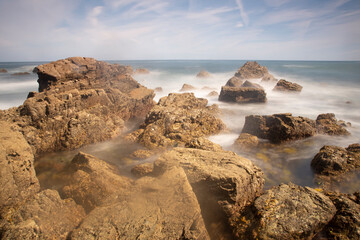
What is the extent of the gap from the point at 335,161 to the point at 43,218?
7318mm

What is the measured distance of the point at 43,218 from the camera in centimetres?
310

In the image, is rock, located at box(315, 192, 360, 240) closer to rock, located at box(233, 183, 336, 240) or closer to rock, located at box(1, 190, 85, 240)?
rock, located at box(233, 183, 336, 240)

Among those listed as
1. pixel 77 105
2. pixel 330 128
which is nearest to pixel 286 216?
pixel 330 128

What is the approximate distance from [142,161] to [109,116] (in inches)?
143

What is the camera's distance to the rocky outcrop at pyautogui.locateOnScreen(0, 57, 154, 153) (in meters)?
6.30

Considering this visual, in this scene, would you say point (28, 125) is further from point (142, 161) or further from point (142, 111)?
point (142, 111)

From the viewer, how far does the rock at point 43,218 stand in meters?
2.73

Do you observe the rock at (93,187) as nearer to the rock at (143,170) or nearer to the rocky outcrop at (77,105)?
the rock at (143,170)

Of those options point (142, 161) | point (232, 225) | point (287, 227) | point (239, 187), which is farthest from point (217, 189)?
point (142, 161)

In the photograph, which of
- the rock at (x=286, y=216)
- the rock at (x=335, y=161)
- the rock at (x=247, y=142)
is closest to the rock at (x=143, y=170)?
the rock at (x=286, y=216)

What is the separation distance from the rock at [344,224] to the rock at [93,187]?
3.83m

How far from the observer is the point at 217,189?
3.63 meters

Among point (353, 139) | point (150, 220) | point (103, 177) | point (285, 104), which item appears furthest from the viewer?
point (285, 104)

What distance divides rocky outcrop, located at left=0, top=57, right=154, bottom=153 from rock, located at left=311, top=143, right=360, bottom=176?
295 inches
